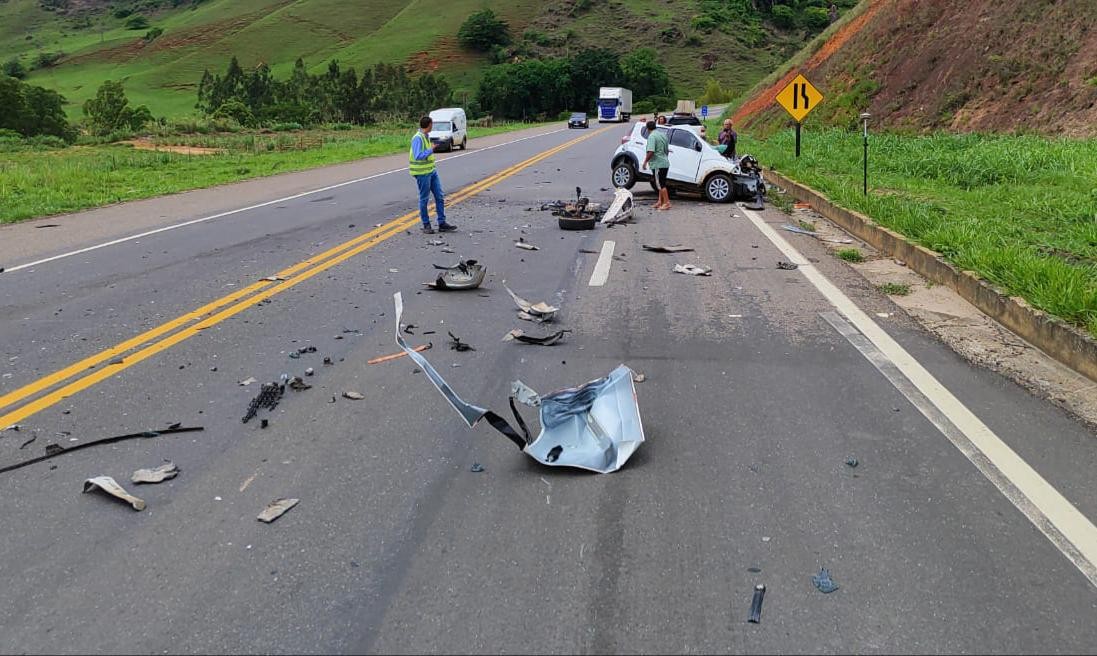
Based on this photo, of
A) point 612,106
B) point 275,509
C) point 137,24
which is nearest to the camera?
point 275,509

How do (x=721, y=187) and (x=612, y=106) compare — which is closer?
(x=721, y=187)

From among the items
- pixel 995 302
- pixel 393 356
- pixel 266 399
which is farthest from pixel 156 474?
pixel 995 302

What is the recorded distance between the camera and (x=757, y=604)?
3332 millimetres

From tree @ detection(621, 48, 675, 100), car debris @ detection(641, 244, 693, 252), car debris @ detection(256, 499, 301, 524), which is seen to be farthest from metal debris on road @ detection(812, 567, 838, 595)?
tree @ detection(621, 48, 675, 100)

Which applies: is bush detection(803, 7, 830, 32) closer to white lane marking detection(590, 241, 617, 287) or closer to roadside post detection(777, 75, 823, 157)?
roadside post detection(777, 75, 823, 157)

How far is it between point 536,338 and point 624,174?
12363 mm

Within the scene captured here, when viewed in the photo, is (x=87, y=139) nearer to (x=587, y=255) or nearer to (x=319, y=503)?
(x=587, y=255)

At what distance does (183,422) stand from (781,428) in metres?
3.65

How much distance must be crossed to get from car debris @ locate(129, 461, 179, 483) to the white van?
3543 cm

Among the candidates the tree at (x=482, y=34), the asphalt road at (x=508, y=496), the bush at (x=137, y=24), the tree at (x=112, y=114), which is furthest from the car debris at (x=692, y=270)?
the bush at (x=137, y=24)

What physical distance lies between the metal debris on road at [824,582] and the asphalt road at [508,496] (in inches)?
2.6

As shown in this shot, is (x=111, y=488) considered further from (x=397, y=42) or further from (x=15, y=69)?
(x=15, y=69)

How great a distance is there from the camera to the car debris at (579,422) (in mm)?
4682

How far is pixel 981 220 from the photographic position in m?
11.0
